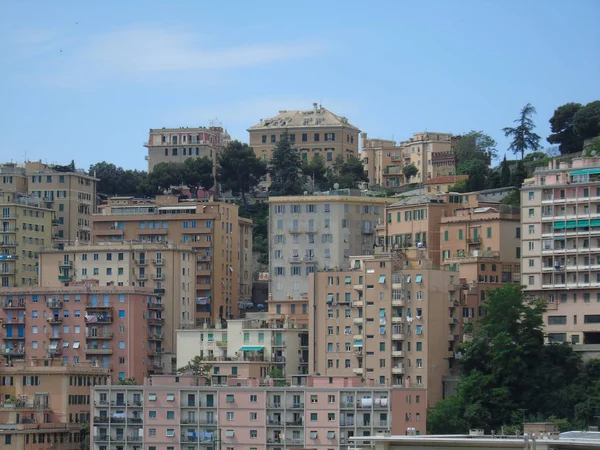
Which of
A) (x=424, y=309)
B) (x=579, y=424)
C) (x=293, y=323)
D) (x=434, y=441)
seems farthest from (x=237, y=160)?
(x=434, y=441)

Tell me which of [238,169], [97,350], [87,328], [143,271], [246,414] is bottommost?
[246,414]

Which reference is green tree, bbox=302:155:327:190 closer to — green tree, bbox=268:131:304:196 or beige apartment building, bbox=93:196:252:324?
green tree, bbox=268:131:304:196

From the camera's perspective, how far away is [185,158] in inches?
7052

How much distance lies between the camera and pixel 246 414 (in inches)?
4183

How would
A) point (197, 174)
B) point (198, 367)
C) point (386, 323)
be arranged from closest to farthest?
point (386, 323)
point (198, 367)
point (197, 174)

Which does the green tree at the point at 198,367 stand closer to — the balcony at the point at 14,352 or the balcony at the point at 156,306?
the balcony at the point at 156,306

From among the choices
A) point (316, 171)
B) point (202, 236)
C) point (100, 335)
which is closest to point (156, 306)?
point (100, 335)

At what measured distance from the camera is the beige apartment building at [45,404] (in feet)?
353

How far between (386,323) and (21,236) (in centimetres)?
3941

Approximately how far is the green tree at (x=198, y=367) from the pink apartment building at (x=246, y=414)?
300 inches

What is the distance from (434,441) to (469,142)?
112m

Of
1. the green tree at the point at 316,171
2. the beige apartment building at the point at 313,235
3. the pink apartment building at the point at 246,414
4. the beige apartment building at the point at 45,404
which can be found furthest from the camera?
the green tree at the point at 316,171

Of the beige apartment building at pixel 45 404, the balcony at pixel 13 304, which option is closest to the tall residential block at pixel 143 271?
Result: the balcony at pixel 13 304

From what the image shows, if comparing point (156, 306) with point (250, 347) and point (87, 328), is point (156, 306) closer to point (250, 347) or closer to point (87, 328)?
point (87, 328)
